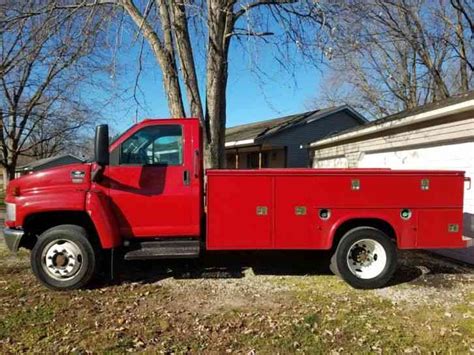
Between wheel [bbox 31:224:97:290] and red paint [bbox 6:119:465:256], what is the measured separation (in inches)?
18.4

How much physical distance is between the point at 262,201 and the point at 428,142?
196 inches

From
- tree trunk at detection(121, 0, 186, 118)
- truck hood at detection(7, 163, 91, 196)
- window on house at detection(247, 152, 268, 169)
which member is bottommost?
truck hood at detection(7, 163, 91, 196)

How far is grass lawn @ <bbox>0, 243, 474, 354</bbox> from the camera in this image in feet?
14.7

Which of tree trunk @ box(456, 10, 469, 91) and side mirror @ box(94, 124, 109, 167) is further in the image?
tree trunk @ box(456, 10, 469, 91)

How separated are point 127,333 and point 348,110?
71.1 feet

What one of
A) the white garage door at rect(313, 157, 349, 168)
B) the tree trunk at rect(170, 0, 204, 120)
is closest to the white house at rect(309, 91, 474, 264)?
the white garage door at rect(313, 157, 349, 168)

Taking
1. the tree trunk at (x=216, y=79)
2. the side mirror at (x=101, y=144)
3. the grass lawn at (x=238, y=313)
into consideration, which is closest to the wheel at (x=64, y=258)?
the grass lawn at (x=238, y=313)

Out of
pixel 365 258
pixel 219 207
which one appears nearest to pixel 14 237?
pixel 219 207

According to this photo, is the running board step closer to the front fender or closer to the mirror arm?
the front fender

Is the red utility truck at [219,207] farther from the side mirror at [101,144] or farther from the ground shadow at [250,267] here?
the ground shadow at [250,267]

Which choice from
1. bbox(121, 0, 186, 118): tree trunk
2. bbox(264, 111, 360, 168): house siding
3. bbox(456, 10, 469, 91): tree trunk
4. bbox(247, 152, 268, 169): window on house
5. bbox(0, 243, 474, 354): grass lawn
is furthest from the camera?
bbox(247, 152, 268, 169): window on house

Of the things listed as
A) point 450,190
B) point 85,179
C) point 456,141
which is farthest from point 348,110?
point 85,179

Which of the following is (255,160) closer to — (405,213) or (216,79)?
(216,79)

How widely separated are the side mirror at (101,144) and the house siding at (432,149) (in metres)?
6.12
